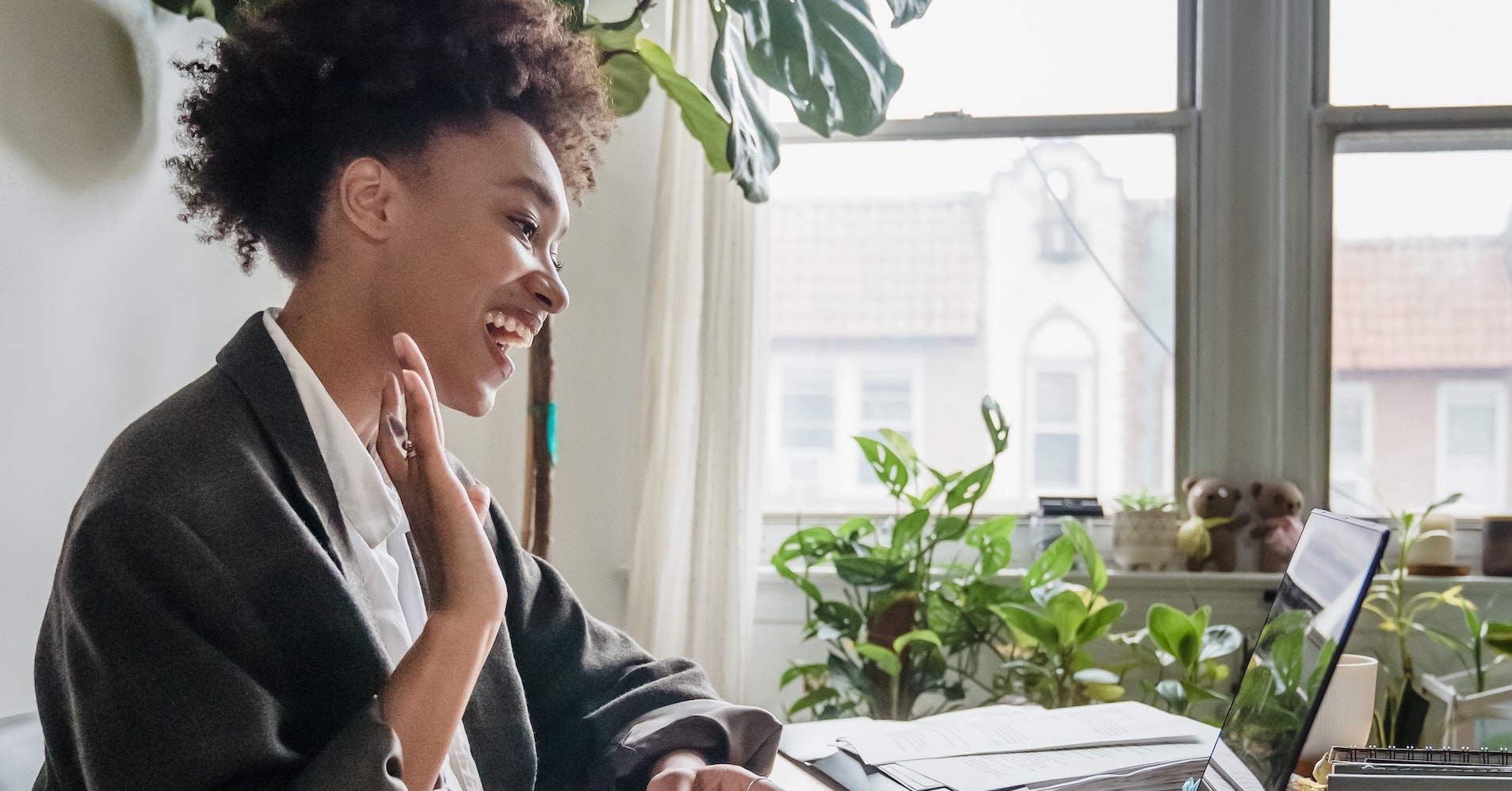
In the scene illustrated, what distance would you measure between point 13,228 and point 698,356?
1232mm

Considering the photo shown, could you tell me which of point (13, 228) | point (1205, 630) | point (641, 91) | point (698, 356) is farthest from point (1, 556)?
point (1205, 630)

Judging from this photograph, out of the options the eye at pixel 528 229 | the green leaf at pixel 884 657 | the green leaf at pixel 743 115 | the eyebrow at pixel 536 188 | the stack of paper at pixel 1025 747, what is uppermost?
the green leaf at pixel 743 115

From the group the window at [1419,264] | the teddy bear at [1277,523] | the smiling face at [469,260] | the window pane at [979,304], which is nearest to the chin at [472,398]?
the smiling face at [469,260]

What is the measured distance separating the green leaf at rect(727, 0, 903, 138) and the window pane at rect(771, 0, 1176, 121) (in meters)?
0.82

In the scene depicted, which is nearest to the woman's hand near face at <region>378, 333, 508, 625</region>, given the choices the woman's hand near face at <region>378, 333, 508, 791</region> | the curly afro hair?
the woman's hand near face at <region>378, 333, 508, 791</region>

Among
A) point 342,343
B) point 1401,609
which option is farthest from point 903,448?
point 342,343

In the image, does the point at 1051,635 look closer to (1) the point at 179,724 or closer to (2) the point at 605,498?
(2) the point at 605,498

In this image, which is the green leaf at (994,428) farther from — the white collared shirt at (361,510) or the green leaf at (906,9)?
the white collared shirt at (361,510)

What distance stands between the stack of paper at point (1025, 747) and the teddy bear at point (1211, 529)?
1057 mm

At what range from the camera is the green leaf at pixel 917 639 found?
1.87 meters

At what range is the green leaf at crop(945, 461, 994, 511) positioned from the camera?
1.96m

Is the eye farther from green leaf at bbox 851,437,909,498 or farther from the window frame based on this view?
the window frame

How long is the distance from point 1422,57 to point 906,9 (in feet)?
4.35

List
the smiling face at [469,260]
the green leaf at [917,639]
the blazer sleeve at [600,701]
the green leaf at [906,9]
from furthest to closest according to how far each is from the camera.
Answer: the green leaf at [917,639] → the green leaf at [906,9] → the blazer sleeve at [600,701] → the smiling face at [469,260]
